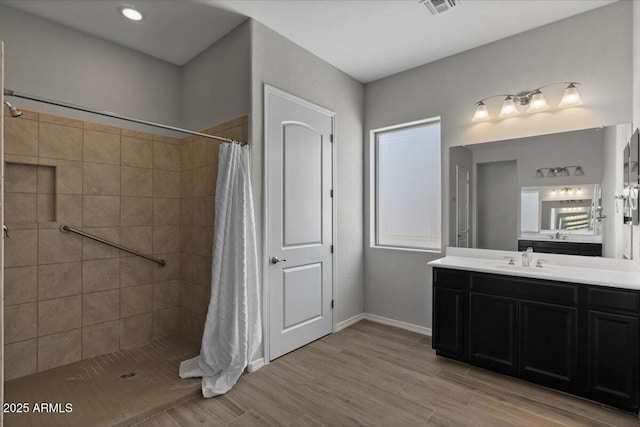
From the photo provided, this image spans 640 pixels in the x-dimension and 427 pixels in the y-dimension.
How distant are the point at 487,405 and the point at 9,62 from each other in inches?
170

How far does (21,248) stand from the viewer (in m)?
2.54

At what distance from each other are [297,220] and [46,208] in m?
2.10

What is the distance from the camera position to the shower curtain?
98.0 inches

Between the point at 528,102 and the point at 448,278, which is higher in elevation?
the point at 528,102

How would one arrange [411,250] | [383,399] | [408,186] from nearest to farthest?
[383,399] < [411,250] < [408,186]

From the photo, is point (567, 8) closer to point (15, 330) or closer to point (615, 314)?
point (615, 314)

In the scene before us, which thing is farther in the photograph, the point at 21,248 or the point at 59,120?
the point at 59,120

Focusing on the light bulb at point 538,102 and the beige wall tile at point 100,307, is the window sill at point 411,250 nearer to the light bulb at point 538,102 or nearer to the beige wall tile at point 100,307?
the light bulb at point 538,102

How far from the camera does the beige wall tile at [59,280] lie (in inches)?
104

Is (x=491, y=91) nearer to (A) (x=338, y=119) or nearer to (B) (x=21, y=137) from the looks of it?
(A) (x=338, y=119)

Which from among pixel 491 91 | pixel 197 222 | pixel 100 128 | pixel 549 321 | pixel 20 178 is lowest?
pixel 549 321

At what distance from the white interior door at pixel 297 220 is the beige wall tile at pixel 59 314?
165 cm

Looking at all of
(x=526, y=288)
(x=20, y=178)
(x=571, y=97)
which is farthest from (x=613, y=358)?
(x=20, y=178)

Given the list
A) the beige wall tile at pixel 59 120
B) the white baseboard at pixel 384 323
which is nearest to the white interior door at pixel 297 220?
the white baseboard at pixel 384 323
